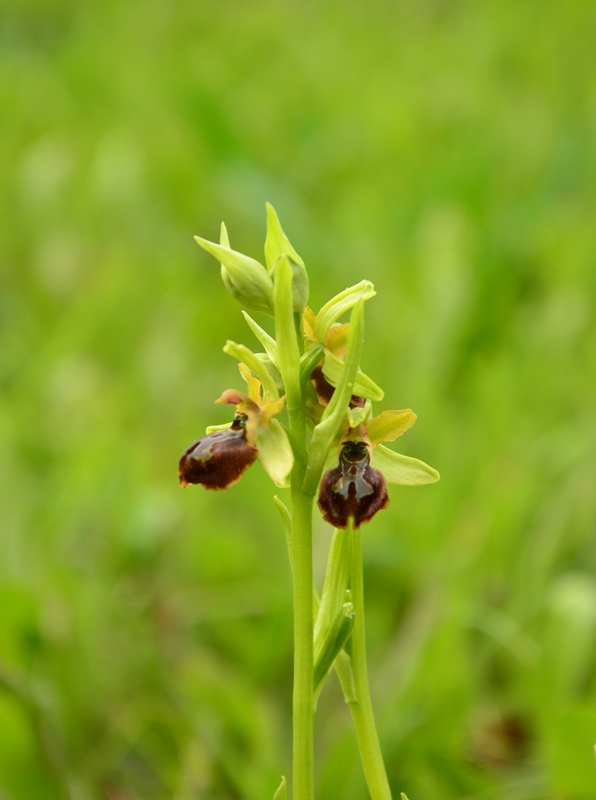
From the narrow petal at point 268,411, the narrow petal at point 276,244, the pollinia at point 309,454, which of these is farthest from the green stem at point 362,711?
the narrow petal at point 276,244

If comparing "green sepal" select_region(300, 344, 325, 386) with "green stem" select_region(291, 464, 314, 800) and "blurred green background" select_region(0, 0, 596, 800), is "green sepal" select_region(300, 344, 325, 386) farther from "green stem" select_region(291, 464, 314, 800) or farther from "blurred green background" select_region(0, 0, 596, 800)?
"blurred green background" select_region(0, 0, 596, 800)

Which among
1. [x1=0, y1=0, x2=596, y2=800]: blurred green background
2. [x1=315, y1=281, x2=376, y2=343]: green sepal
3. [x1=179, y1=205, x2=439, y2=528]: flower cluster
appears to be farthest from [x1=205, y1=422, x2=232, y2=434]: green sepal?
[x1=0, y1=0, x2=596, y2=800]: blurred green background

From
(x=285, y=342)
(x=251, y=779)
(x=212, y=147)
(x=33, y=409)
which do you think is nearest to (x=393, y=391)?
(x=33, y=409)

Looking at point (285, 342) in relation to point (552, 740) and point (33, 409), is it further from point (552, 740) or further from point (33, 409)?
point (33, 409)

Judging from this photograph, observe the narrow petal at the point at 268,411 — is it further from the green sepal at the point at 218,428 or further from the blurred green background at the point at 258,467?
the blurred green background at the point at 258,467

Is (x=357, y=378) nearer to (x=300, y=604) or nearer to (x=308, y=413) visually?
(x=308, y=413)

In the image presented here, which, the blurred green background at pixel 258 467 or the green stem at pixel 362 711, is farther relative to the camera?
the blurred green background at pixel 258 467

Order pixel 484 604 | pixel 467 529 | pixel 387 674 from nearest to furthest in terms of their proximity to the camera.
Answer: pixel 387 674 < pixel 484 604 < pixel 467 529
